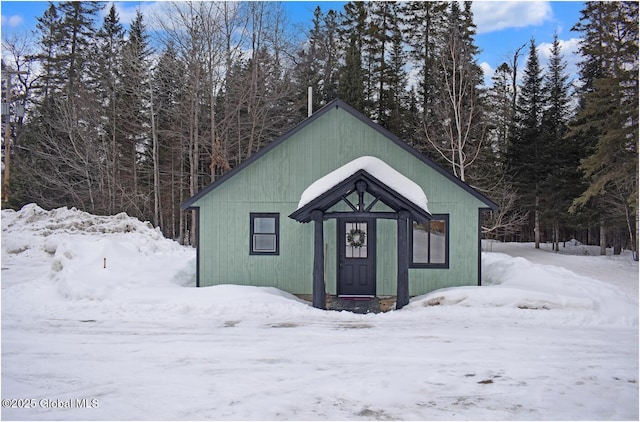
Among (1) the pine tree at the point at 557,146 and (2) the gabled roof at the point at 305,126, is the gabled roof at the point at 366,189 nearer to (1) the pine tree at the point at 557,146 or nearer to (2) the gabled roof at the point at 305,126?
(2) the gabled roof at the point at 305,126

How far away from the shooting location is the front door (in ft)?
39.1

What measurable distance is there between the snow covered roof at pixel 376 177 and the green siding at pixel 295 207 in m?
0.63

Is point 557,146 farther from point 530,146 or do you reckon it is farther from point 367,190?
point 367,190

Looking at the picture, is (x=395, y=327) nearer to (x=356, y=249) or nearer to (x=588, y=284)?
(x=356, y=249)

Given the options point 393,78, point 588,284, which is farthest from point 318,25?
point 588,284

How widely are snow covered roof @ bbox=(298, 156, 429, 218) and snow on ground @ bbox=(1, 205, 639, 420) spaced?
2.47 metres

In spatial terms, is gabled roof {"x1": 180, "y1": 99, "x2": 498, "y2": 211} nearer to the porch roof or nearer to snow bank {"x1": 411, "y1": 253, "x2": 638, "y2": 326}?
the porch roof

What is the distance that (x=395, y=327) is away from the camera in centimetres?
858

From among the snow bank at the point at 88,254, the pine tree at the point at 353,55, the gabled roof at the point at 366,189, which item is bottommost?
the snow bank at the point at 88,254

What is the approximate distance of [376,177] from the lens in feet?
33.5

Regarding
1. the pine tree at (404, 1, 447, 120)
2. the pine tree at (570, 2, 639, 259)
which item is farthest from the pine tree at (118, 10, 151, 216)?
the pine tree at (570, 2, 639, 259)

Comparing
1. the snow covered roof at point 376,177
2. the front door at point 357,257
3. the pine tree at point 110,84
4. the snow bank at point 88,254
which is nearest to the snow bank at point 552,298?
the front door at point 357,257

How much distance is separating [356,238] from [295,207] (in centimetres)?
189

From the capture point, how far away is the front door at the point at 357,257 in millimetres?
11906
